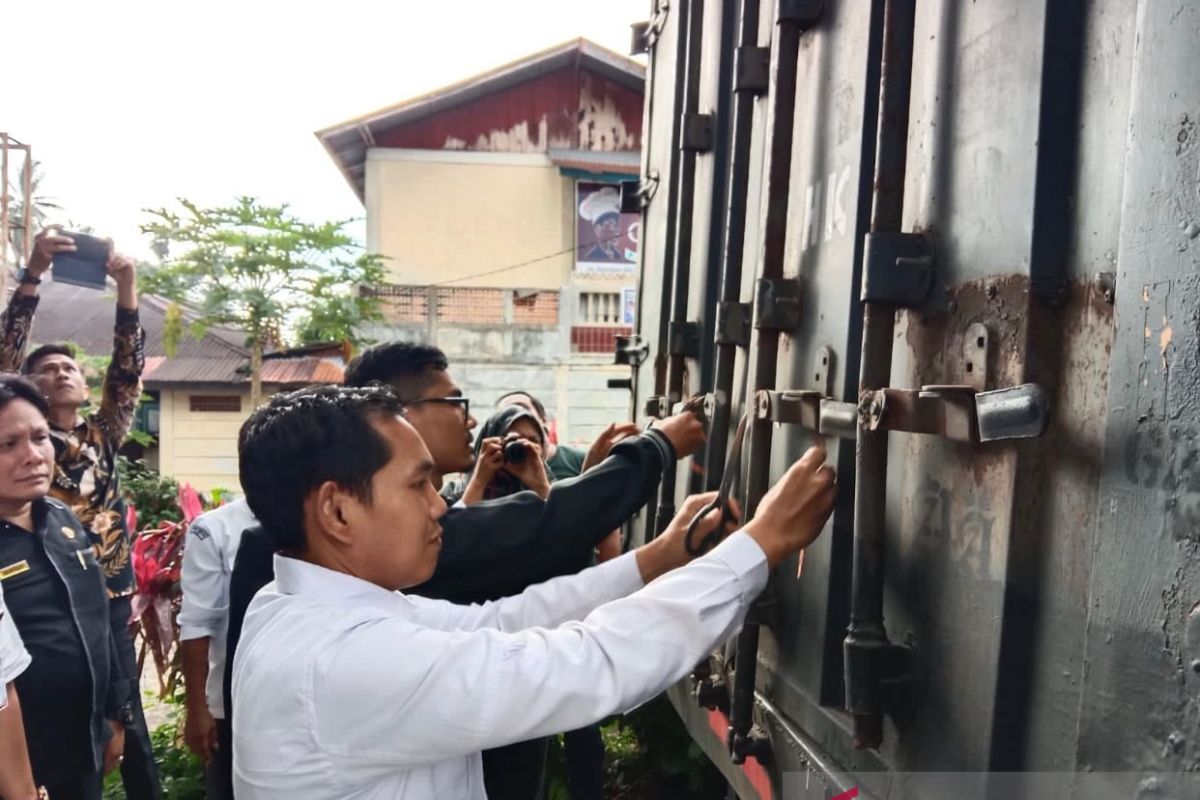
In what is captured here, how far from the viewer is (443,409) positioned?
2418mm

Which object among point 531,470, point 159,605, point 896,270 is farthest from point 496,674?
point 159,605

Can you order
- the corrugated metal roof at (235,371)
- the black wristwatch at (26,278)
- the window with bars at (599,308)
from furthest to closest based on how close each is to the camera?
the corrugated metal roof at (235,371) < the window with bars at (599,308) < the black wristwatch at (26,278)

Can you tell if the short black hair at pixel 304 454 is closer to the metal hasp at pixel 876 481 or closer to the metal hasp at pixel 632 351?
the metal hasp at pixel 876 481

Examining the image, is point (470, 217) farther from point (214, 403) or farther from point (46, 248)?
point (46, 248)

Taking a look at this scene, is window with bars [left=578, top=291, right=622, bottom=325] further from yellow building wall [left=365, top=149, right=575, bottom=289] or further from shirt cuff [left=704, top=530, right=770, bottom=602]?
shirt cuff [left=704, top=530, right=770, bottom=602]

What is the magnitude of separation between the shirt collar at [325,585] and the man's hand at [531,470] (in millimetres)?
1381

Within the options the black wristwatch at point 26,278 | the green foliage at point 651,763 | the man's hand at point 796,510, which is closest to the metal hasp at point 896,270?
the man's hand at point 796,510

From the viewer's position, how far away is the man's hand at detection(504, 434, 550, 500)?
2.79m

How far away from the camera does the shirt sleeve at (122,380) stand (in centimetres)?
371

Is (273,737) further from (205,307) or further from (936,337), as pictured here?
(205,307)

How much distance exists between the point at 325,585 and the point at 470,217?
13873 millimetres

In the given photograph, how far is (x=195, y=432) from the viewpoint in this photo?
1655 centimetres

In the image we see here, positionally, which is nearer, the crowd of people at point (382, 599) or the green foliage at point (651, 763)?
the crowd of people at point (382, 599)

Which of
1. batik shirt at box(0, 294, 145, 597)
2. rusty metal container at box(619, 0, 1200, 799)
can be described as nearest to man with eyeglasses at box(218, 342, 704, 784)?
rusty metal container at box(619, 0, 1200, 799)
